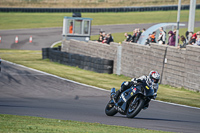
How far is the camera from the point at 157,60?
18547 mm

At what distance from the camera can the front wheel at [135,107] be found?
9.40 metres

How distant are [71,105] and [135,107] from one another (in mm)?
3080

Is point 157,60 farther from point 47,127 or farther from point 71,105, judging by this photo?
point 47,127

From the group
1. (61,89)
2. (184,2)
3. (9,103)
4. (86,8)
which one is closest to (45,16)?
(86,8)

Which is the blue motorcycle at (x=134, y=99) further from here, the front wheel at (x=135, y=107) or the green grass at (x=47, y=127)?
the green grass at (x=47, y=127)

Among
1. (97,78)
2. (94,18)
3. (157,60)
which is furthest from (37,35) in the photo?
(157,60)

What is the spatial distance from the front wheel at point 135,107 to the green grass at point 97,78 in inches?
168

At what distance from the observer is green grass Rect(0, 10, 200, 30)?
50844 mm

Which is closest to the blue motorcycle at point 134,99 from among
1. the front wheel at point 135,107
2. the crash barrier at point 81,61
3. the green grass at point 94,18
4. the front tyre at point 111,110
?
the front wheel at point 135,107

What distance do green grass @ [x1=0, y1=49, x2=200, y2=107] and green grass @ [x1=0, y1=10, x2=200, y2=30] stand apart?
22973 mm

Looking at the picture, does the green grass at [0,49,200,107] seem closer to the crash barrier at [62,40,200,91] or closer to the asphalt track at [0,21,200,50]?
the crash barrier at [62,40,200,91]

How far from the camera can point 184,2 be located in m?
56.5

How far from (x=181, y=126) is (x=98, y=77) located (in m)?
11.2

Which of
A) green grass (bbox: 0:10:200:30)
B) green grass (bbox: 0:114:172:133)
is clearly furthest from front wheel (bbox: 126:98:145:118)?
green grass (bbox: 0:10:200:30)
